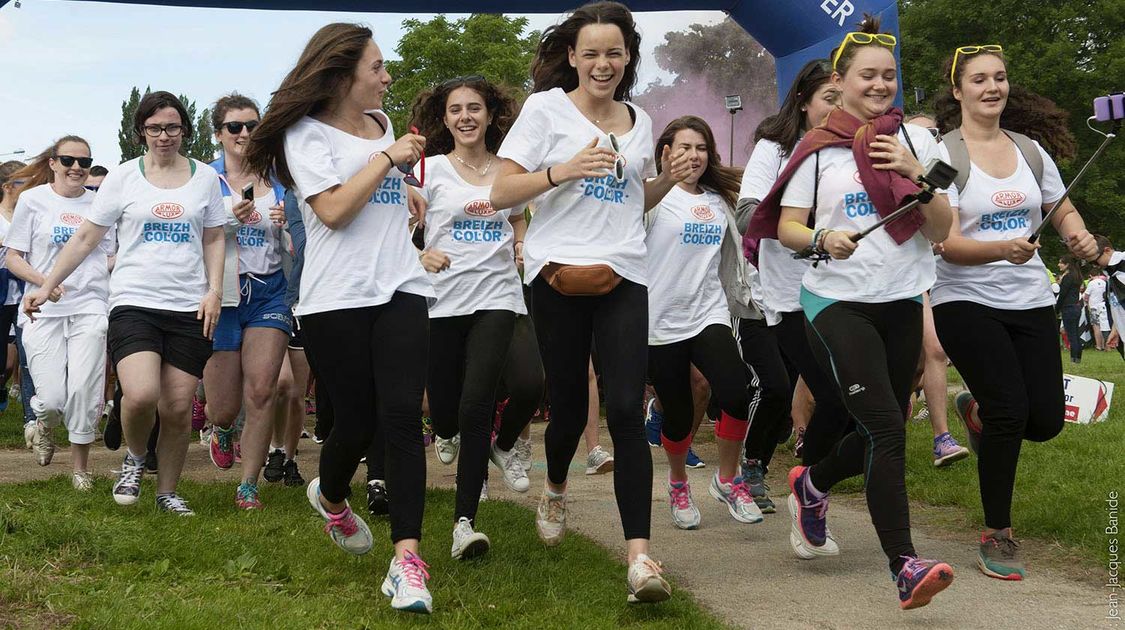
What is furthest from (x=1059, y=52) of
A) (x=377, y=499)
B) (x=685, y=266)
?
(x=377, y=499)

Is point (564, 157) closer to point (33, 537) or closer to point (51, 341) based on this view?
point (33, 537)

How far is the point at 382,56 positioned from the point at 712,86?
21102mm

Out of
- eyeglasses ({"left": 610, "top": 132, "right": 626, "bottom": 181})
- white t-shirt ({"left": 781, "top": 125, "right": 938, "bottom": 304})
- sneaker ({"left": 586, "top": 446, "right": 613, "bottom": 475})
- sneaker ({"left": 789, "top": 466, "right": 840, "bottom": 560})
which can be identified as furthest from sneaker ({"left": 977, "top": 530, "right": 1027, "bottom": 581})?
sneaker ({"left": 586, "top": 446, "right": 613, "bottom": 475})

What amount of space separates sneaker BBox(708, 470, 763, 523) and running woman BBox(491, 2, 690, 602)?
66.9 inches

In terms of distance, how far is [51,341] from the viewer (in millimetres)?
7652

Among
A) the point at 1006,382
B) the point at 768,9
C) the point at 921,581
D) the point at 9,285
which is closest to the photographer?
the point at 921,581

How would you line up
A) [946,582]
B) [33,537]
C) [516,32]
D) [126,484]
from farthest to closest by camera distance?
[516,32], [126,484], [33,537], [946,582]

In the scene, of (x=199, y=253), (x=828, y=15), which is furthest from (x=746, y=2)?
(x=199, y=253)

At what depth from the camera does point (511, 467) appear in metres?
7.13

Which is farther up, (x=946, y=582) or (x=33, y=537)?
(x=946, y=582)

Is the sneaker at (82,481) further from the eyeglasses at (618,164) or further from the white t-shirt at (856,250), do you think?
the white t-shirt at (856,250)

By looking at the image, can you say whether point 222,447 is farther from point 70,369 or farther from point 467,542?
point 467,542

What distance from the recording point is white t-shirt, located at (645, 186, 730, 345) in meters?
6.54

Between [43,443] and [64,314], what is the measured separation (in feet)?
3.87
